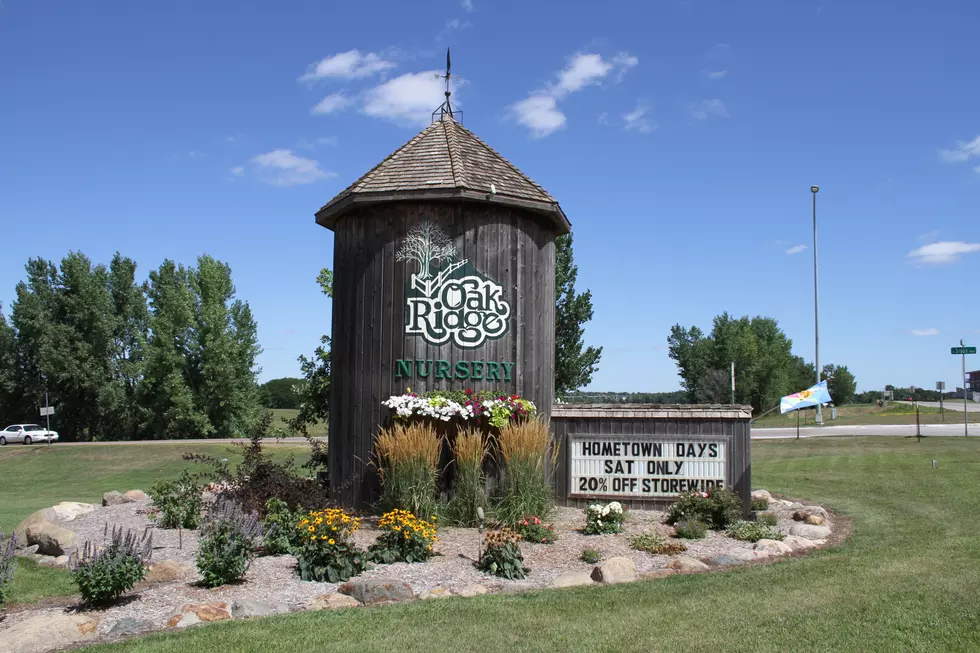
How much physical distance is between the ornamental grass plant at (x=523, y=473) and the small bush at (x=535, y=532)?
1.83 feet

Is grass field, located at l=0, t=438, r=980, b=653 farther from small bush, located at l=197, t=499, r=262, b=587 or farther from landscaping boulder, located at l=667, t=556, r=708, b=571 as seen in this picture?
small bush, located at l=197, t=499, r=262, b=587

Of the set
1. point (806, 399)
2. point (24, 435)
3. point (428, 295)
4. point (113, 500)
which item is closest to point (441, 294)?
point (428, 295)

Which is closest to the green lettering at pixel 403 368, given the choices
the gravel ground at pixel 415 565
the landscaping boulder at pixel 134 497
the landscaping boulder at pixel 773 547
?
the gravel ground at pixel 415 565

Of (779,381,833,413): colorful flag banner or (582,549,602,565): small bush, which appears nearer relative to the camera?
(582,549,602,565): small bush

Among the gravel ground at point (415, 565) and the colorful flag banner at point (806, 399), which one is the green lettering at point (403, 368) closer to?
the gravel ground at point (415, 565)

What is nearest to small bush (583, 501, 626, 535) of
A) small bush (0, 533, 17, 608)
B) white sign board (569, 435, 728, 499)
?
white sign board (569, 435, 728, 499)

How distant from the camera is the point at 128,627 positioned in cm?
589

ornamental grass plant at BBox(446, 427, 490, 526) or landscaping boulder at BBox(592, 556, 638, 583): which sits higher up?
ornamental grass plant at BBox(446, 427, 490, 526)

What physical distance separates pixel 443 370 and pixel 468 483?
1.73 meters

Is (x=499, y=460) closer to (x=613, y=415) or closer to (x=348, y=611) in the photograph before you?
(x=613, y=415)

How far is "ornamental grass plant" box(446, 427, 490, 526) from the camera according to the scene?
988 cm

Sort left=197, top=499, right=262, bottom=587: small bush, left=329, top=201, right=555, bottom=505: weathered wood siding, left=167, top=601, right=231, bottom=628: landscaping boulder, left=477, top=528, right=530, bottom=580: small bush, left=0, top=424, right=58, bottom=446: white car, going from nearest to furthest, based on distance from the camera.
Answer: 1. left=167, top=601, right=231, bottom=628: landscaping boulder
2. left=197, top=499, right=262, bottom=587: small bush
3. left=477, top=528, right=530, bottom=580: small bush
4. left=329, top=201, right=555, bottom=505: weathered wood siding
5. left=0, top=424, right=58, bottom=446: white car

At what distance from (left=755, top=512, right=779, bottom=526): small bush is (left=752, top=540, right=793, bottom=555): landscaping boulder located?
1.42m

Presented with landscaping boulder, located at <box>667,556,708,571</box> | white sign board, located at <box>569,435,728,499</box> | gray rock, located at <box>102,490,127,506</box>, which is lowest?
gray rock, located at <box>102,490,127,506</box>
